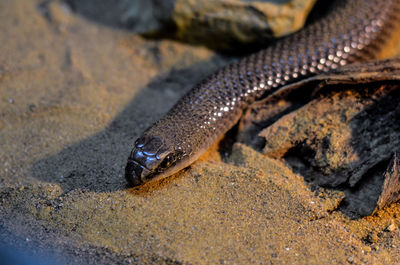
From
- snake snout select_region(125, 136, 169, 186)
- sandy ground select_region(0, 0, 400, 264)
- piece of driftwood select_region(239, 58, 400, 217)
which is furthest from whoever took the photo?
piece of driftwood select_region(239, 58, 400, 217)

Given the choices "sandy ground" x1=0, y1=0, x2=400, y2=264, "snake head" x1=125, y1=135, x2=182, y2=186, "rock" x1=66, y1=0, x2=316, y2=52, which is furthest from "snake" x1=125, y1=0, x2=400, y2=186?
"rock" x1=66, y1=0, x2=316, y2=52

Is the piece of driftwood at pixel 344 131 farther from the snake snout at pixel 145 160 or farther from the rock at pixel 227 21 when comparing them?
the rock at pixel 227 21

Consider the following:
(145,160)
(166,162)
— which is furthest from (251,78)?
(145,160)

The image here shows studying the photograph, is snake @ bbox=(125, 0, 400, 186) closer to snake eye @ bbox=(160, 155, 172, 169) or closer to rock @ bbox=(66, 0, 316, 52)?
snake eye @ bbox=(160, 155, 172, 169)

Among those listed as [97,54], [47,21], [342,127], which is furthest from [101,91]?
[342,127]

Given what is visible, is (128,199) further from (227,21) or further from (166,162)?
(227,21)
